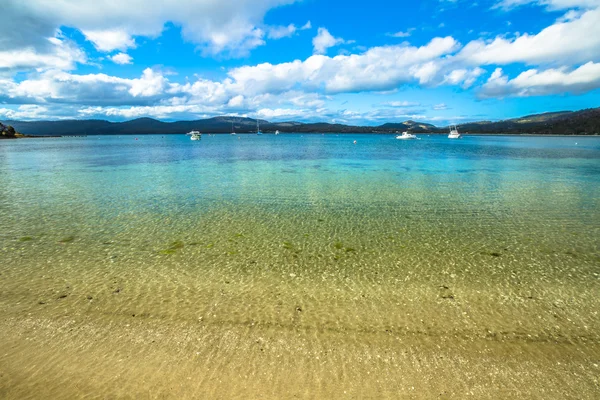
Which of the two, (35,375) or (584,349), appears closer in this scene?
(35,375)

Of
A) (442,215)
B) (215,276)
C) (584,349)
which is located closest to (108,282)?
(215,276)

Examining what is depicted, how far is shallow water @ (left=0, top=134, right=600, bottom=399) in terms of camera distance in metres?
6.25

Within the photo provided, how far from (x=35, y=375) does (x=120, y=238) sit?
9029 mm

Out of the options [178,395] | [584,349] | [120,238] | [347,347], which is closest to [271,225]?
[120,238]

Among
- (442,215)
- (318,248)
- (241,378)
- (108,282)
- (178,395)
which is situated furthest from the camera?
(442,215)

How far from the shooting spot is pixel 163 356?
6848 millimetres

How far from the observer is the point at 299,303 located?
909cm

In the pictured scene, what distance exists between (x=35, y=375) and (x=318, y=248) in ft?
31.5

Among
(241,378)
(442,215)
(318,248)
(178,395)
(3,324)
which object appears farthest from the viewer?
(442,215)

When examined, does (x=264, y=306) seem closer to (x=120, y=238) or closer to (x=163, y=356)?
(x=163, y=356)

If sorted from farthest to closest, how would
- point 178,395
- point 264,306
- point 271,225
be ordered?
point 271,225
point 264,306
point 178,395

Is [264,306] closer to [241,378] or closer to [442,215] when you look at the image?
[241,378]

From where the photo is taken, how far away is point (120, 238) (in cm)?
1456

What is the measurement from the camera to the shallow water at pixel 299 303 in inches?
246
